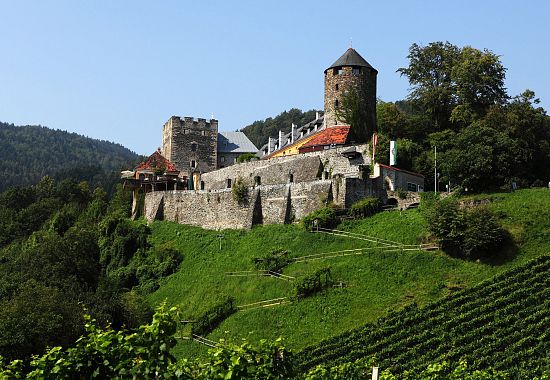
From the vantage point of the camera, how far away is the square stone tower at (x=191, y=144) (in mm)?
66125

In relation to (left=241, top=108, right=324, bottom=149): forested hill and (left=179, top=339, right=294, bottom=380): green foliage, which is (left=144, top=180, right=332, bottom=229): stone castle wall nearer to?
(left=179, top=339, right=294, bottom=380): green foliage

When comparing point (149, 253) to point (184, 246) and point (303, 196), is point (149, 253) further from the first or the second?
point (303, 196)

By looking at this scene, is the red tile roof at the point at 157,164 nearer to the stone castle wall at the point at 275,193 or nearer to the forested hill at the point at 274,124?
the stone castle wall at the point at 275,193

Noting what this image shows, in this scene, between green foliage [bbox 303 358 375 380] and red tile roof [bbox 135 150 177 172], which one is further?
red tile roof [bbox 135 150 177 172]

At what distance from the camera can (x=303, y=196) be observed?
158 feet

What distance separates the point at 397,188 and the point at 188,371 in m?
34.8

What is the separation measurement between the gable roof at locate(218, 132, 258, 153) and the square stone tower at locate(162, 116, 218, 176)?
1950 mm

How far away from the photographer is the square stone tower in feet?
217

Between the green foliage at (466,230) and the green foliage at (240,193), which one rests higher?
the green foliage at (240,193)

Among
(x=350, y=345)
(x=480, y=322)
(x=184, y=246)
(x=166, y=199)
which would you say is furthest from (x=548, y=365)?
(x=166, y=199)

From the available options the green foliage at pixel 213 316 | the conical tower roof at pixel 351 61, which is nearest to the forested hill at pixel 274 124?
the conical tower roof at pixel 351 61

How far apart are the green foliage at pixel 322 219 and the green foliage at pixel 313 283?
6394mm

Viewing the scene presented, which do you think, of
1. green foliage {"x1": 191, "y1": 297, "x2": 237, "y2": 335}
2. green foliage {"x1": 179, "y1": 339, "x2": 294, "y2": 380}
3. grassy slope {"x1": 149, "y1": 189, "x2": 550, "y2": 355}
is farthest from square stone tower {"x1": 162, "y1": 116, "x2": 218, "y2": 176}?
green foliage {"x1": 179, "y1": 339, "x2": 294, "y2": 380}

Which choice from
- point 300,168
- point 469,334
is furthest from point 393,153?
point 469,334
